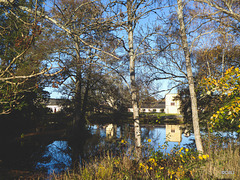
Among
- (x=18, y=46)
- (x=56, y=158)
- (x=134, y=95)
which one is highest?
(x=18, y=46)

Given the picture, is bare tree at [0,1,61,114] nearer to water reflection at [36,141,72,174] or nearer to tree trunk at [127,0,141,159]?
tree trunk at [127,0,141,159]

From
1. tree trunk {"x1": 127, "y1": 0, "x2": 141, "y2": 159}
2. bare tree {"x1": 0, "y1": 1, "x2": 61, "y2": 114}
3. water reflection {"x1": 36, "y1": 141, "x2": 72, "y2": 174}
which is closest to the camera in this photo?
bare tree {"x1": 0, "y1": 1, "x2": 61, "y2": 114}

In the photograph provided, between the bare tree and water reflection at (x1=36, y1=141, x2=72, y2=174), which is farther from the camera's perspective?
water reflection at (x1=36, y1=141, x2=72, y2=174)

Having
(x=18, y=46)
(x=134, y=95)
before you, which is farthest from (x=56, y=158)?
(x=18, y=46)

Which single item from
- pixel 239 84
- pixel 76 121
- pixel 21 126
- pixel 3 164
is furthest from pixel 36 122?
pixel 239 84

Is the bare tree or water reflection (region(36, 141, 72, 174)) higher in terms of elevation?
the bare tree

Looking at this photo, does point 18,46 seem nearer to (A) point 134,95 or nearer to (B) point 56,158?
(A) point 134,95

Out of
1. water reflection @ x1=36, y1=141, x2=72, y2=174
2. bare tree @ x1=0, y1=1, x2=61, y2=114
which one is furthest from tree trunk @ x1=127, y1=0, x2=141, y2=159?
water reflection @ x1=36, y1=141, x2=72, y2=174

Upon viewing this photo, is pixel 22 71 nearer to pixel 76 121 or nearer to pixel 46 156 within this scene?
pixel 46 156

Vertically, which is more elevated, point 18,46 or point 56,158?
point 18,46

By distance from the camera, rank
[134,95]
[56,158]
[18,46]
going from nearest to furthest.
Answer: [18,46], [134,95], [56,158]

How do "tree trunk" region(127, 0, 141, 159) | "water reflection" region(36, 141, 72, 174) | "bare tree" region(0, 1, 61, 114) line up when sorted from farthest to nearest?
1. "water reflection" region(36, 141, 72, 174)
2. "tree trunk" region(127, 0, 141, 159)
3. "bare tree" region(0, 1, 61, 114)

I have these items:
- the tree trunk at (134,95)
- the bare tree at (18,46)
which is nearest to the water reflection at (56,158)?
the bare tree at (18,46)

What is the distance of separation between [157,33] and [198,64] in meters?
3.67
